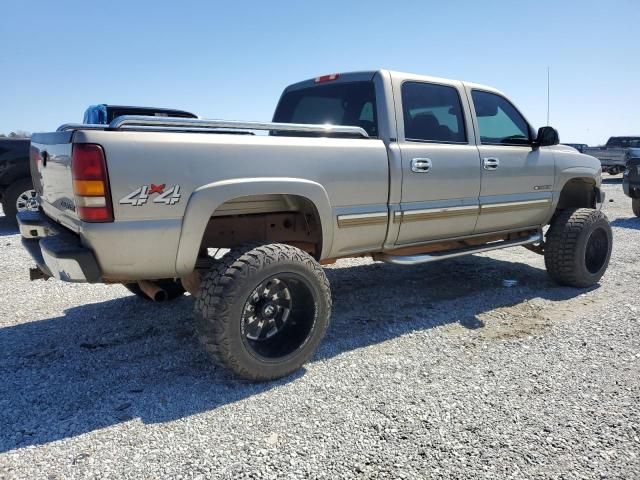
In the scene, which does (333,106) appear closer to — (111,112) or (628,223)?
(111,112)

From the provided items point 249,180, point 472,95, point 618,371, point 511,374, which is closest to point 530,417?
point 511,374

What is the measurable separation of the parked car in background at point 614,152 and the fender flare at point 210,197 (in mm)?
18981

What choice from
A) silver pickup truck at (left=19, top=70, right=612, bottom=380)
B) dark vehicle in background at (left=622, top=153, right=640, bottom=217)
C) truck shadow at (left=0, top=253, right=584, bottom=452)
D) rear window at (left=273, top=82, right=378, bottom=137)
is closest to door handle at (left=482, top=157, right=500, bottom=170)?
silver pickup truck at (left=19, top=70, right=612, bottom=380)

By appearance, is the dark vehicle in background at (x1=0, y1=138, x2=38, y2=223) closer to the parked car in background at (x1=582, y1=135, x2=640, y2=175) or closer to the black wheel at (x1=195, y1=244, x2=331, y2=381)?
the black wheel at (x1=195, y1=244, x2=331, y2=381)

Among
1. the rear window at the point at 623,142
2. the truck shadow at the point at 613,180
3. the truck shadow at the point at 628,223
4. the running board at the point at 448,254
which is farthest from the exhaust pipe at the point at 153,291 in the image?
the rear window at the point at 623,142

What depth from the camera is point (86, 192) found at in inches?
99.0

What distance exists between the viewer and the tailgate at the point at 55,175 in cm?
272

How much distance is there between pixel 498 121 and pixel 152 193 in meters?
3.41

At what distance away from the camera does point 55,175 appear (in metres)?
2.96

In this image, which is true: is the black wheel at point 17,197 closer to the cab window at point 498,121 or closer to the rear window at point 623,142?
the cab window at point 498,121

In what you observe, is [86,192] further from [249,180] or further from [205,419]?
[205,419]

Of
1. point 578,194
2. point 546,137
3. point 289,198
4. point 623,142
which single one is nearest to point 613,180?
point 623,142

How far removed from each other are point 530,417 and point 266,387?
148 centimetres

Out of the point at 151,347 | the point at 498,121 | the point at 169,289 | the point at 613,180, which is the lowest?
the point at 613,180
